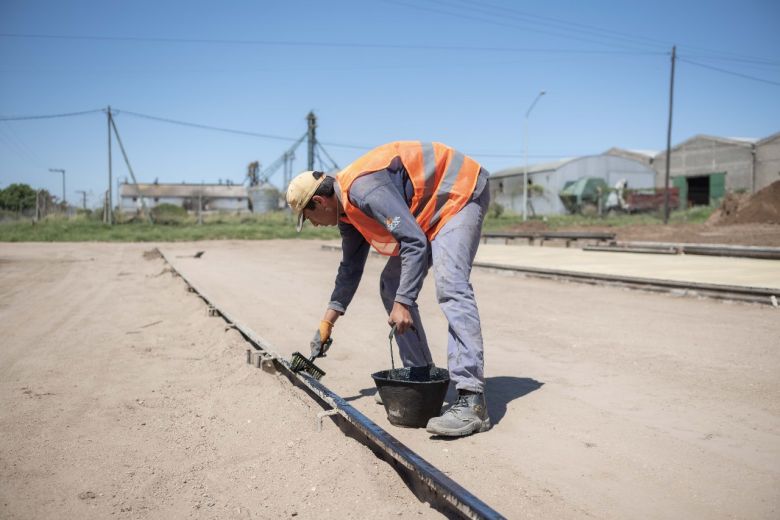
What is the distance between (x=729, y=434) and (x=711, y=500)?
94 cm

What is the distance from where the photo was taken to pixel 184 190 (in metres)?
81.6

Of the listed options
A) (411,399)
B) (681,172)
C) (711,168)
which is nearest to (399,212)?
(411,399)

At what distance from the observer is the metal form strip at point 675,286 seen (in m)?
7.71

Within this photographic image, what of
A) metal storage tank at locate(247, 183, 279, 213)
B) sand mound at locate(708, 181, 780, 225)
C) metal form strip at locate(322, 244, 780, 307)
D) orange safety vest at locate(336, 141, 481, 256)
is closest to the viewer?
orange safety vest at locate(336, 141, 481, 256)

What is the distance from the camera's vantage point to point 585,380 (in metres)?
4.60

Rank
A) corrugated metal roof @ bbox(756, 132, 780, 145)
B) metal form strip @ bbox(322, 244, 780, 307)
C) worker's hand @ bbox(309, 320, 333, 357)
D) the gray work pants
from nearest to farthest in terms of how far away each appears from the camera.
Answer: the gray work pants, worker's hand @ bbox(309, 320, 333, 357), metal form strip @ bbox(322, 244, 780, 307), corrugated metal roof @ bbox(756, 132, 780, 145)

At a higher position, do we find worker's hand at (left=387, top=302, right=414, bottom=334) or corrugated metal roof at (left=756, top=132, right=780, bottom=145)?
corrugated metal roof at (left=756, top=132, right=780, bottom=145)

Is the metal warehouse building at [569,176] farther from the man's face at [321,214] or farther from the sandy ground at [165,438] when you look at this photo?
the man's face at [321,214]

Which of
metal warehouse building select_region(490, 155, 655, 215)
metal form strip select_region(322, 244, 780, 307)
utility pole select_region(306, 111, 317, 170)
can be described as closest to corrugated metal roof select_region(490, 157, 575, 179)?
metal warehouse building select_region(490, 155, 655, 215)

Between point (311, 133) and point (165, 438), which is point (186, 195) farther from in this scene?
point (165, 438)

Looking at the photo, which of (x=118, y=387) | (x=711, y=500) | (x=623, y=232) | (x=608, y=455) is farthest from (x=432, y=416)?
(x=623, y=232)

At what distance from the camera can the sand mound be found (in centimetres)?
2403

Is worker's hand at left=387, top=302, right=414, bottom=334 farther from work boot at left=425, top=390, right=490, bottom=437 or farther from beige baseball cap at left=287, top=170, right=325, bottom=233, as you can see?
beige baseball cap at left=287, top=170, right=325, bottom=233

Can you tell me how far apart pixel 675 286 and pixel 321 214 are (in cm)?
658
